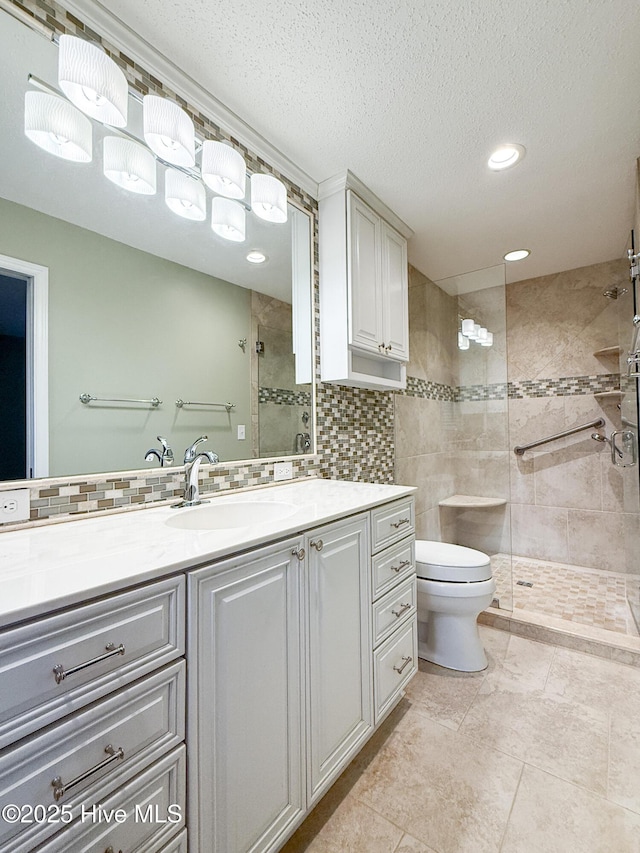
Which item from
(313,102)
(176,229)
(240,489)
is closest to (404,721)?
(240,489)

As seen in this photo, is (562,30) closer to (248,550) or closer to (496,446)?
(248,550)

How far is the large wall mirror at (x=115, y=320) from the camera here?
1021 mm

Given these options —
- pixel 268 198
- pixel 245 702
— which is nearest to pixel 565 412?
Result: pixel 268 198

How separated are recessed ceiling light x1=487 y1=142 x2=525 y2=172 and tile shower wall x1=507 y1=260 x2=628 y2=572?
1.68m

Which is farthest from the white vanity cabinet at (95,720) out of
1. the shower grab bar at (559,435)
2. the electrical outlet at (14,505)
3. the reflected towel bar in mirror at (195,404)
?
the shower grab bar at (559,435)

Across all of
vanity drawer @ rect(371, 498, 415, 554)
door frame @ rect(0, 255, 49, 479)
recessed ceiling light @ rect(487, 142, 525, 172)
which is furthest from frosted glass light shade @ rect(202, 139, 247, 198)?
vanity drawer @ rect(371, 498, 415, 554)

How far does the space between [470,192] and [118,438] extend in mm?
2014

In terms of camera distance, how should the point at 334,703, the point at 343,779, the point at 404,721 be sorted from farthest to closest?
1. the point at 404,721
2. the point at 343,779
3. the point at 334,703

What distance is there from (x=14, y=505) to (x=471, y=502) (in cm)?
271

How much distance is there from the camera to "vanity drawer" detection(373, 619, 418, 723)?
4.39ft

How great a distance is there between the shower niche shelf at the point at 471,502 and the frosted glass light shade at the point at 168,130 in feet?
8.34

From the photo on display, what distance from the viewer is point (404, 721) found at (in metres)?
1.54

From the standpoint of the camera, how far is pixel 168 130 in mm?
1239

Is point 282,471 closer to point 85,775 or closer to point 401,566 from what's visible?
point 401,566
